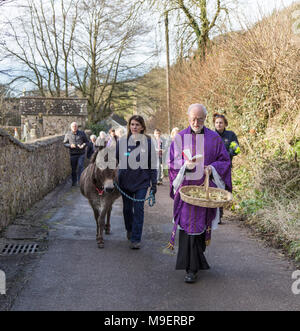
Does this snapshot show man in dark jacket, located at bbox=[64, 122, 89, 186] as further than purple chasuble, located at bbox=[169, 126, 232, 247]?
Yes

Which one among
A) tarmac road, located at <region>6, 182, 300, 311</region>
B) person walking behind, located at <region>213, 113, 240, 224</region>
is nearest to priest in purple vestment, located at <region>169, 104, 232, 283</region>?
tarmac road, located at <region>6, 182, 300, 311</region>

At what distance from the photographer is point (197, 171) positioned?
17.0 feet

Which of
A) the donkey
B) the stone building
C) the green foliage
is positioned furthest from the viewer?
the stone building

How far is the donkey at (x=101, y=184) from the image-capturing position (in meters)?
6.30

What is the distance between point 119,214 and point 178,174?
4.26 metres

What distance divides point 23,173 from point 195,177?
4.99 meters

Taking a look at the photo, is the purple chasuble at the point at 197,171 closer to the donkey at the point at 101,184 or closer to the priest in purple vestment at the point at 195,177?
the priest in purple vestment at the point at 195,177

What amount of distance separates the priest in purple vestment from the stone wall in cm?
364

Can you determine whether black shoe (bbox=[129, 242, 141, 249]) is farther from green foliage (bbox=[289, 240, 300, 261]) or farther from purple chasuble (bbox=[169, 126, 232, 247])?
green foliage (bbox=[289, 240, 300, 261])

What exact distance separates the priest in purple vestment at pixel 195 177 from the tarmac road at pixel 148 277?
0.33m

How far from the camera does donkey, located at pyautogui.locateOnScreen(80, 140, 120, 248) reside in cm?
630

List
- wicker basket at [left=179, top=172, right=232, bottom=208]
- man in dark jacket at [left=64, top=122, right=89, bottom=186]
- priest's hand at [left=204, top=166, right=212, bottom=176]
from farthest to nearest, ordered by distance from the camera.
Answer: man in dark jacket at [left=64, top=122, right=89, bottom=186] → priest's hand at [left=204, top=166, right=212, bottom=176] → wicker basket at [left=179, top=172, right=232, bottom=208]
